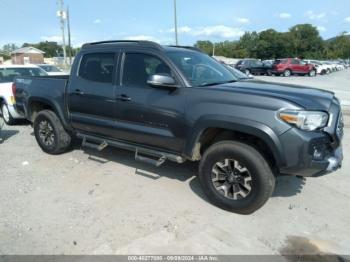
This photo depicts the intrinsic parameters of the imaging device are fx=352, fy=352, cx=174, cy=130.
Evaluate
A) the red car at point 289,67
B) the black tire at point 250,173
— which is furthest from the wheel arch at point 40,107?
the red car at point 289,67

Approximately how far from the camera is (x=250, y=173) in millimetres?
3979

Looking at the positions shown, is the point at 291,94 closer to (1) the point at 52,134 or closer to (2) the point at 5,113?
(1) the point at 52,134

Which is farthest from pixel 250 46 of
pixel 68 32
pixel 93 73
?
pixel 93 73

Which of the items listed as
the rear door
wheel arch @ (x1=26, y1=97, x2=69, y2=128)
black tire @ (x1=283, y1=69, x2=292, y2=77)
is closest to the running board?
the rear door

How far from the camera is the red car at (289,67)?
1301 inches

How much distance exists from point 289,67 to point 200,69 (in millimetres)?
30616

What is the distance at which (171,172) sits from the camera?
5.55m

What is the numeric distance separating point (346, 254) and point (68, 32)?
44647 mm

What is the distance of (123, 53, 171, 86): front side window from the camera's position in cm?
474

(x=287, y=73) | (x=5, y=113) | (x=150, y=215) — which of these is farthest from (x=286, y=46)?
(x=150, y=215)

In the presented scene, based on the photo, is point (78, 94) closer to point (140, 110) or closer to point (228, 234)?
point (140, 110)

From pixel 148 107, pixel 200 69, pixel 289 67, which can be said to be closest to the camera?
pixel 148 107

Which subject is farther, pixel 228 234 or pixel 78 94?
pixel 78 94

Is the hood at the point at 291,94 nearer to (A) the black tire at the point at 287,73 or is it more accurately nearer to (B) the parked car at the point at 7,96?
(B) the parked car at the point at 7,96
